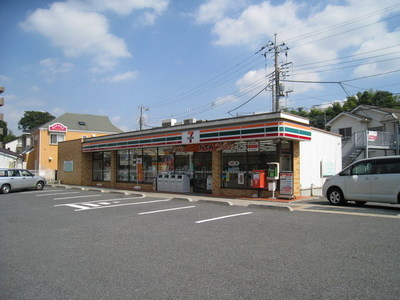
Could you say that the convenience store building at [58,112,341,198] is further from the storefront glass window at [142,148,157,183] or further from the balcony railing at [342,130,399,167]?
the balcony railing at [342,130,399,167]

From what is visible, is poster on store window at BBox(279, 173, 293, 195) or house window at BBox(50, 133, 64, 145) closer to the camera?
poster on store window at BBox(279, 173, 293, 195)

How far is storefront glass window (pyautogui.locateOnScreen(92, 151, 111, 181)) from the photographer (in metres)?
25.0

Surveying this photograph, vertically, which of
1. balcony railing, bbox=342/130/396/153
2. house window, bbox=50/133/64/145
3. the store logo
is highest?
house window, bbox=50/133/64/145

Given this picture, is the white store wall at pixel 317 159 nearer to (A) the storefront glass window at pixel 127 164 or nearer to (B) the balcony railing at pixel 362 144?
(B) the balcony railing at pixel 362 144

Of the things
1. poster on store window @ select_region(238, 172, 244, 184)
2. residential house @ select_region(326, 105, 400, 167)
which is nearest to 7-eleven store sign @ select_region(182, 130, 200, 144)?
poster on store window @ select_region(238, 172, 244, 184)

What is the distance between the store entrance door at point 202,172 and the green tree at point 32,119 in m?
78.3

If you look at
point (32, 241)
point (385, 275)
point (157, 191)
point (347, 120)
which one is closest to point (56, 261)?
point (32, 241)

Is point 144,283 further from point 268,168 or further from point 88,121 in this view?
point 88,121

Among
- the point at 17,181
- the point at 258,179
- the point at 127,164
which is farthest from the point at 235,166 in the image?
the point at 17,181

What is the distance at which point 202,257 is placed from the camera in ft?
18.1

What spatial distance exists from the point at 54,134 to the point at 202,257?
39916 millimetres

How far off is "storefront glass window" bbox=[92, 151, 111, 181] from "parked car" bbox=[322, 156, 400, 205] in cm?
1761

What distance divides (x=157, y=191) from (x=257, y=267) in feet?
49.2

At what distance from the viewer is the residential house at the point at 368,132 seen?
24.5m
